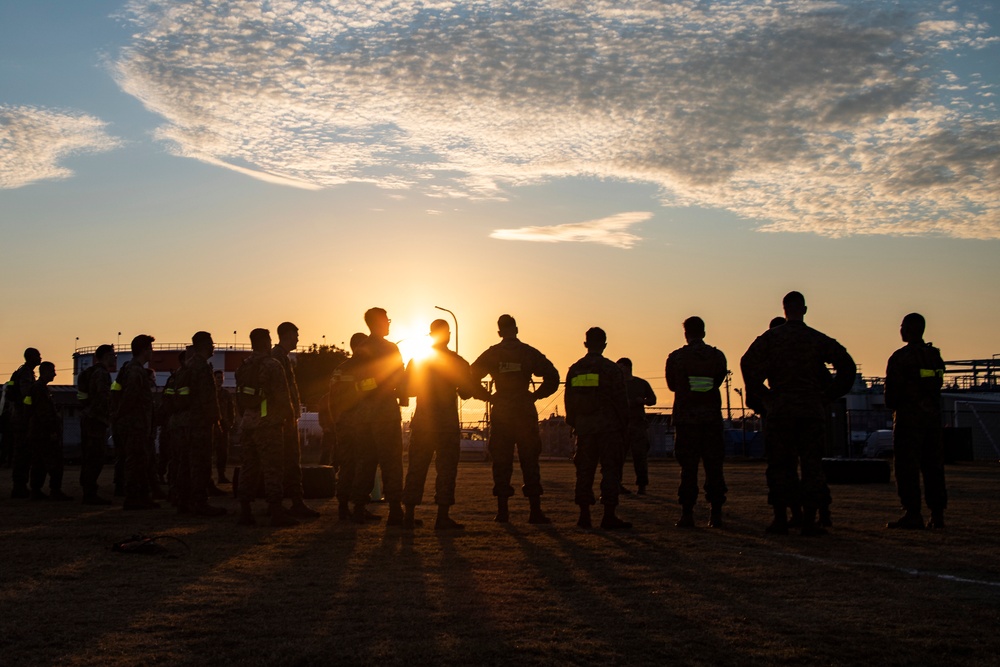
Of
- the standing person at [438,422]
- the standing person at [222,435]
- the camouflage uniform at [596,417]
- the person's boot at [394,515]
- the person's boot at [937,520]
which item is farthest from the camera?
the standing person at [222,435]

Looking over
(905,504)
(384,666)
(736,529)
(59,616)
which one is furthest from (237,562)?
(905,504)

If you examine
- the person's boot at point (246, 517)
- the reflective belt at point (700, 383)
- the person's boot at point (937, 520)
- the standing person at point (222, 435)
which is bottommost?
the person's boot at point (937, 520)

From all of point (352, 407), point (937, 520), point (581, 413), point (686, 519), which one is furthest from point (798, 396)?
point (352, 407)

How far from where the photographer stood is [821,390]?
9992 mm

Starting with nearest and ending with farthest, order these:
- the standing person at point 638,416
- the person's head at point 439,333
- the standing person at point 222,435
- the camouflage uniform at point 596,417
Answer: the camouflage uniform at point 596,417 < the person's head at point 439,333 < the standing person at point 638,416 < the standing person at point 222,435

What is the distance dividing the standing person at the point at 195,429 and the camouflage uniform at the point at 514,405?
3405 mm

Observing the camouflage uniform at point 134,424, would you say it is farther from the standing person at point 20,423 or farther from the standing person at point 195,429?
the standing person at point 20,423

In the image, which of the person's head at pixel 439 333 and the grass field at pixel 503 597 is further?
the person's head at pixel 439 333

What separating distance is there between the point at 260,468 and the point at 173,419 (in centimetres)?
205

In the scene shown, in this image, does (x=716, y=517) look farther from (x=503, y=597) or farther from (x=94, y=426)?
(x=94, y=426)

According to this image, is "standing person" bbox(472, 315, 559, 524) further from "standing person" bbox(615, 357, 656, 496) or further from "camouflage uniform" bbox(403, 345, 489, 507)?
"standing person" bbox(615, 357, 656, 496)

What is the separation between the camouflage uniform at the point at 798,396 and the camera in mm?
9844

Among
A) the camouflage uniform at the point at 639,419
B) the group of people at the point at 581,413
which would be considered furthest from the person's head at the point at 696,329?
the camouflage uniform at the point at 639,419

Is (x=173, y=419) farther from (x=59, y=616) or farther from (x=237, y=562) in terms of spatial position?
(x=59, y=616)
